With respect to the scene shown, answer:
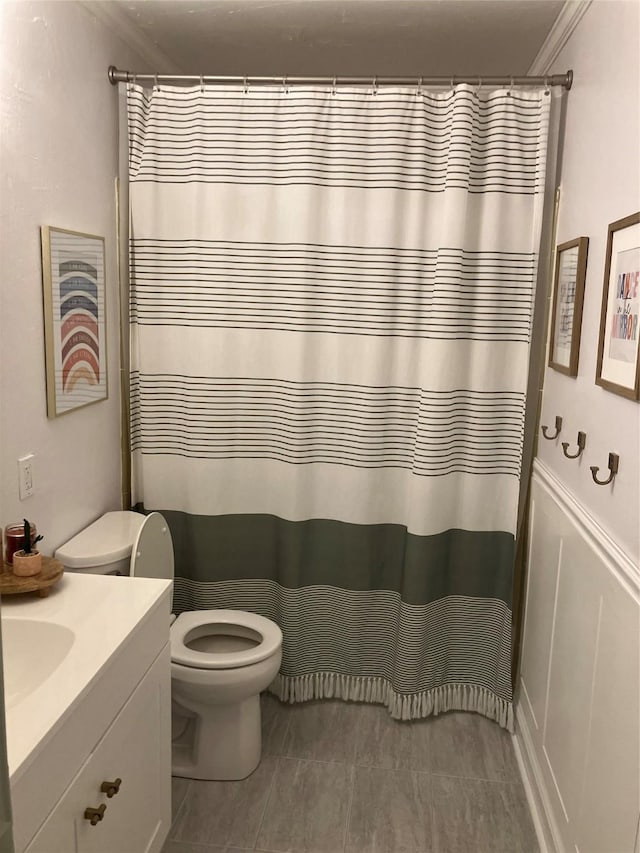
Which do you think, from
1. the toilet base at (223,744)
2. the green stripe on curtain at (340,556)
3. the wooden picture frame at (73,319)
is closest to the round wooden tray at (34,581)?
the wooden picture frame at (73,319)

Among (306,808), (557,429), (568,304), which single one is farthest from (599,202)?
(306,808)

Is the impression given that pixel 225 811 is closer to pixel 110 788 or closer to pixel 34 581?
pixel 110 788

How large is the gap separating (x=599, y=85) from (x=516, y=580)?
5.21 feet

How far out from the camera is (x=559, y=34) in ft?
6.81

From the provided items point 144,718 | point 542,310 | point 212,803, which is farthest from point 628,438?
point 212,803

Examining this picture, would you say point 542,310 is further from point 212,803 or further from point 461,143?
point 212,803

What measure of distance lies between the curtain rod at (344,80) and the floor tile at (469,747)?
85.1 inches

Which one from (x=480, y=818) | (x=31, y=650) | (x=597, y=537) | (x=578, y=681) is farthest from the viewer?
(x=480, y=818)

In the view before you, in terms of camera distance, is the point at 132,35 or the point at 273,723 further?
the point at 273,723

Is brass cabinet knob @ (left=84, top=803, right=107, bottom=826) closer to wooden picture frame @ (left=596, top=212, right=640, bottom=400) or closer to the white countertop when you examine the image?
the white countertop

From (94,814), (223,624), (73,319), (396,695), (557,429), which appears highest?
(73,319)

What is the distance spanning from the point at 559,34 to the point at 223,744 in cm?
242

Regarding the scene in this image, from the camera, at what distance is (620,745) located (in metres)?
1.37

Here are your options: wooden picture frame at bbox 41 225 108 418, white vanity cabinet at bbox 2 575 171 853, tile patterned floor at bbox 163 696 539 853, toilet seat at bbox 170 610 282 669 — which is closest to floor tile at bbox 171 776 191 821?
tile patterned floor at bbox 163 696 539 853
